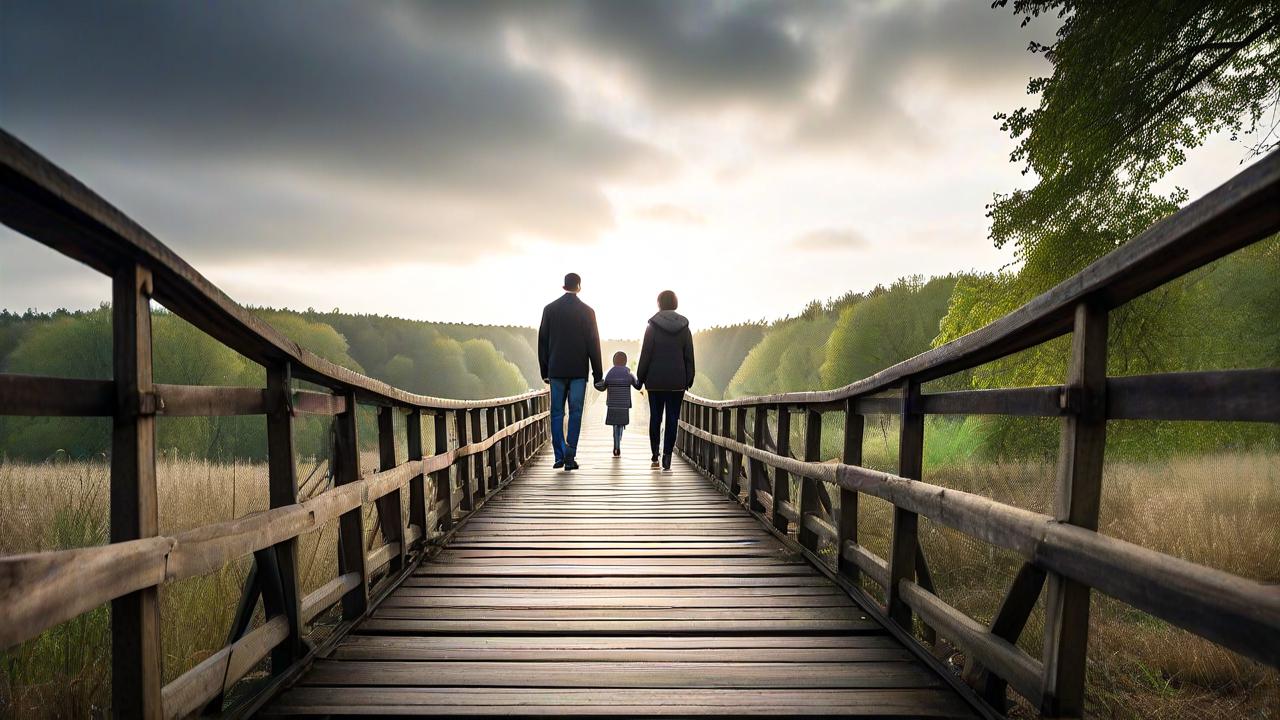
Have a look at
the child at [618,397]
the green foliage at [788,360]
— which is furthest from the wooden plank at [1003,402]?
the green foliage at [788,360]

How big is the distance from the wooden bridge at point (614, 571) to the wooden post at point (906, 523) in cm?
1

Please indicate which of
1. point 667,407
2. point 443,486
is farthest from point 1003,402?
point 667,407

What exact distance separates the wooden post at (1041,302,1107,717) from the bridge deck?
50 cm

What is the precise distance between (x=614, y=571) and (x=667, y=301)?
178 inches

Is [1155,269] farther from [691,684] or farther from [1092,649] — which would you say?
[1092,649]

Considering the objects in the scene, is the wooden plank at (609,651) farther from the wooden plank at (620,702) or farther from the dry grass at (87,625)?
the dry grass at (87,625)

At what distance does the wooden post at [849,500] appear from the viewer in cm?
350

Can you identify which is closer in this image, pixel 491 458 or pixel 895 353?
pixel 491 458

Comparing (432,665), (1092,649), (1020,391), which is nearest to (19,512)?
(432,665)

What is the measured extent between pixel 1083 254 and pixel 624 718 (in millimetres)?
9938

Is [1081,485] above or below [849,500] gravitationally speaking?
above

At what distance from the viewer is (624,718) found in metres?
2.24

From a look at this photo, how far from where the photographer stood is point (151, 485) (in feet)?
5.77

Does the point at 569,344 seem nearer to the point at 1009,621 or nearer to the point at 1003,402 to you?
the point at 1003,402
